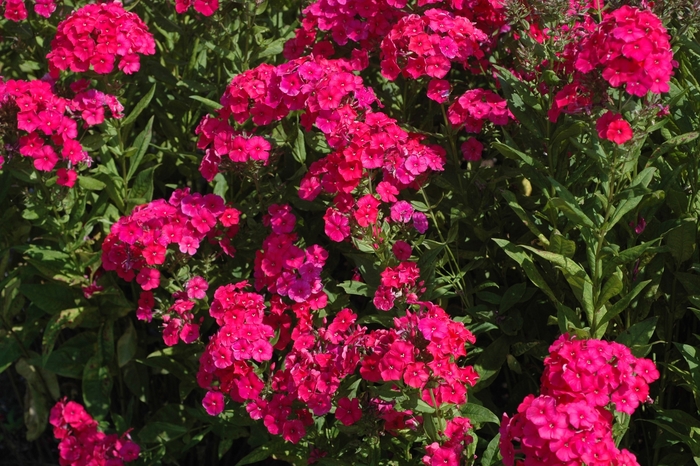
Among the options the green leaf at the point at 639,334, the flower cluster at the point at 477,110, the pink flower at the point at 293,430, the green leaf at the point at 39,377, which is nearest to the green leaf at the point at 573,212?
the green leaf at the point at 639,334

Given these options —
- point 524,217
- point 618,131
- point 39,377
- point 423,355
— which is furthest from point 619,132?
point 39,377

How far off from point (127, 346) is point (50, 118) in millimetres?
1055

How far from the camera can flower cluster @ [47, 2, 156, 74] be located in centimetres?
365

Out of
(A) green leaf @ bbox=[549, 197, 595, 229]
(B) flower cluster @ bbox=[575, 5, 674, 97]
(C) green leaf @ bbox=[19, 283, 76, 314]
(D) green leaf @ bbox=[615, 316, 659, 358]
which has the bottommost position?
(C) green leaf @ bbox=[19, 283, 76, 314]

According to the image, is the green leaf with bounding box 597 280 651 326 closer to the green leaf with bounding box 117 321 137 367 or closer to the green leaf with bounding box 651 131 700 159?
the green leaf with bounding box 651 131 700 159

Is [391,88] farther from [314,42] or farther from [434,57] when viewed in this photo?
[434,57]

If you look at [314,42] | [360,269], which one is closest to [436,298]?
[360,269]

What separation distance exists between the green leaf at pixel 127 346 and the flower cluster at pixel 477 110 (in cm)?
166

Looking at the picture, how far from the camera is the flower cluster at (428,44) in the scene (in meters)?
3.38

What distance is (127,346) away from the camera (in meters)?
4.07

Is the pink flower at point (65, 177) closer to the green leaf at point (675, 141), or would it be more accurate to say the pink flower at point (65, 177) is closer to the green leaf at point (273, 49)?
the green leaf at point (273, 49)

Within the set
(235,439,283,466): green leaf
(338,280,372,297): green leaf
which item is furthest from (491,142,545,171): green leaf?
(235,439,283,466): green leaf

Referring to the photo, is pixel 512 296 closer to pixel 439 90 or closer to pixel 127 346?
pixel 439 90

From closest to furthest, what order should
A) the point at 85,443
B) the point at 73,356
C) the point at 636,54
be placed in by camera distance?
1. the point at 636,54
2. the point at 85,443
3. the point at 73,356
